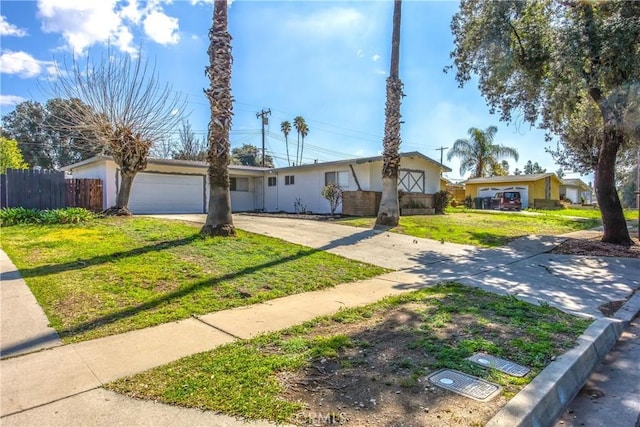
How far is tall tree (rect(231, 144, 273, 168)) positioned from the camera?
170 feet

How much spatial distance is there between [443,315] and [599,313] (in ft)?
7.30

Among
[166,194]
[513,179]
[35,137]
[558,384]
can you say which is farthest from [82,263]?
[35,137]

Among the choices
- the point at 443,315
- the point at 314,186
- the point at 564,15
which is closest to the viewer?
the point at 443,315

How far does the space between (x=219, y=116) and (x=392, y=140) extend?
7055 mm

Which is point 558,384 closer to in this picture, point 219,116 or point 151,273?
point 151,273

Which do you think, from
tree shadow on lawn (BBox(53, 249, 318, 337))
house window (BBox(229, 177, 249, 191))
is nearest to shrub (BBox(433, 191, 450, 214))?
house window (BBox(229, 177, 249, 191))

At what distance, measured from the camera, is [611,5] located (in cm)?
961

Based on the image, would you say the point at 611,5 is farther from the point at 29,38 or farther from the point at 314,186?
the point at 29,38

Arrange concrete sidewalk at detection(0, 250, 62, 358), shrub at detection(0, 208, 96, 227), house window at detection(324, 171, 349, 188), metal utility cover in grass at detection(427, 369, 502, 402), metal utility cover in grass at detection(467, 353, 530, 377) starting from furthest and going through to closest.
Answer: house window at detection(324, 171, 349, 188)
shrub at detection(0, 208, 96, 227)
concrete sidewalk at detection(0, 250, 62, 358)
metal utility cover in grass at detection(467, 353, 530, 377)
metal utility cover in grass at detection(427, 369, 502, 402)

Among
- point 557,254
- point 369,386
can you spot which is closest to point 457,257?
point 557,254

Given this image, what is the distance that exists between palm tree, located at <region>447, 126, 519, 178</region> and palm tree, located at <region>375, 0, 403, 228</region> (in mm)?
26959

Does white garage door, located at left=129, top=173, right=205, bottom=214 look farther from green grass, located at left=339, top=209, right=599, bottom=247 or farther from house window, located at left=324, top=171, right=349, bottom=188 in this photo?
green grass, located at left=339, top=209, right=599, bottom=247

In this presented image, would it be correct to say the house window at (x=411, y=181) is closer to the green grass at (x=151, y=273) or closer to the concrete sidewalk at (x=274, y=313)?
the concrete sidewalk at (x=274, y=313)

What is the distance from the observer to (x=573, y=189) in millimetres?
48688
